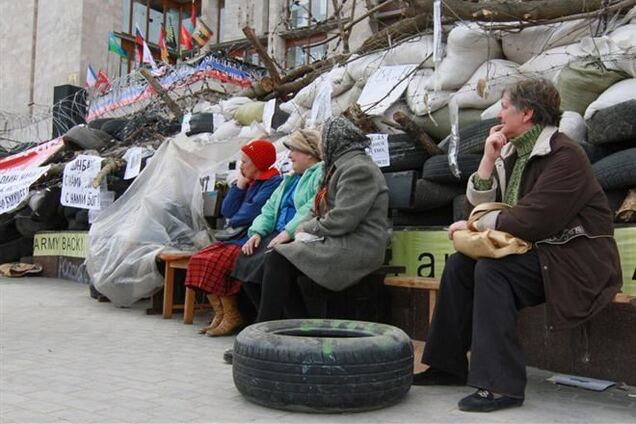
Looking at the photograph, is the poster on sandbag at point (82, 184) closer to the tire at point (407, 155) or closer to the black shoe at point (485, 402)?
the tire at point (407, 155)

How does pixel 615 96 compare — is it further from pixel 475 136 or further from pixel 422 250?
pixel 422 250

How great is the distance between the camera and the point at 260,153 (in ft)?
16.6

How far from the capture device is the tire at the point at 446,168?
4.26m

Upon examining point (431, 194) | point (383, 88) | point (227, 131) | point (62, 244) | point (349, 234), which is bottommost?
point (62, 244)

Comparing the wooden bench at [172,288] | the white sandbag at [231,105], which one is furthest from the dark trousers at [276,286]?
the white sandbag at [231,105]

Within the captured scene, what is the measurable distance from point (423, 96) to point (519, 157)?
1.87 m

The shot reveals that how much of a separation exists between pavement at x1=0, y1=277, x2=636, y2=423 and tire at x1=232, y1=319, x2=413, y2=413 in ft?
0.21

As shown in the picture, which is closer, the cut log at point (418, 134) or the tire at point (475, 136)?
the tire at point (475, 136)

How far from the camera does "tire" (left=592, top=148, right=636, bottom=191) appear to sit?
11.1ft

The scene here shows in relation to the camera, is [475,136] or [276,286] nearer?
[276,286]

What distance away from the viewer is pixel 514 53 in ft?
15.7

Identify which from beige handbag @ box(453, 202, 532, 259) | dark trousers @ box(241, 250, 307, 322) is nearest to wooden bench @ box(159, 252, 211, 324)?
dark trousers @ box(241, 250, 307, 322)

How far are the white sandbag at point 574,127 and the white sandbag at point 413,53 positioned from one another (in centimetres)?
157

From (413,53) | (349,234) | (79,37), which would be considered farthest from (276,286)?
(79,37)
